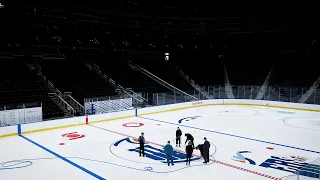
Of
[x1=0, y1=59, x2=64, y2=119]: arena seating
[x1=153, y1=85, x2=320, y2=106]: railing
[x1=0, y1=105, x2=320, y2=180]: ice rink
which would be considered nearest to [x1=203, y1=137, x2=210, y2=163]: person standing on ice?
[x1=0, y1=105, x2=320, y2=180]: ice rink

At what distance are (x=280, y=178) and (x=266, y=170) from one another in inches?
29.2

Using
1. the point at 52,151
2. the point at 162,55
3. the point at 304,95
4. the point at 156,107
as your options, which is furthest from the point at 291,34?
the point at 52,151

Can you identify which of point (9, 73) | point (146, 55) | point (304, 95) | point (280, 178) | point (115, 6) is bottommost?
point (280, 178)

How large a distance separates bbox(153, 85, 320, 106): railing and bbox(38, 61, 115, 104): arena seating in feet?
14.8

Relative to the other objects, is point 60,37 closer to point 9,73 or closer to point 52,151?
point 9,73

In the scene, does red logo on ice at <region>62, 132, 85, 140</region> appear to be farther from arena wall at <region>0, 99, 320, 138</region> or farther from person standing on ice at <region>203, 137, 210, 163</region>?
person standing on ice at <region>203, 137, 210, 163</region>

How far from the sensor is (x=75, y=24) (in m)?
25.0

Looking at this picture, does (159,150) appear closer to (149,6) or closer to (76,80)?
(76,80)

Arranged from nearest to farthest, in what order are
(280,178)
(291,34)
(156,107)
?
(280,178) < (156,107) < (291,34)

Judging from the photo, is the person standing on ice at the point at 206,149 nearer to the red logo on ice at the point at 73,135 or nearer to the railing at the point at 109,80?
the red logo on ice at the point at 73,135

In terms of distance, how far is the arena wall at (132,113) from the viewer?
15.4m

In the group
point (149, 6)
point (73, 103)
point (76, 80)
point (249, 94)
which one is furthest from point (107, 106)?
point (249, 94)

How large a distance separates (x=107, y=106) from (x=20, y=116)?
609cm

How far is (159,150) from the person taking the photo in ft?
38.4
